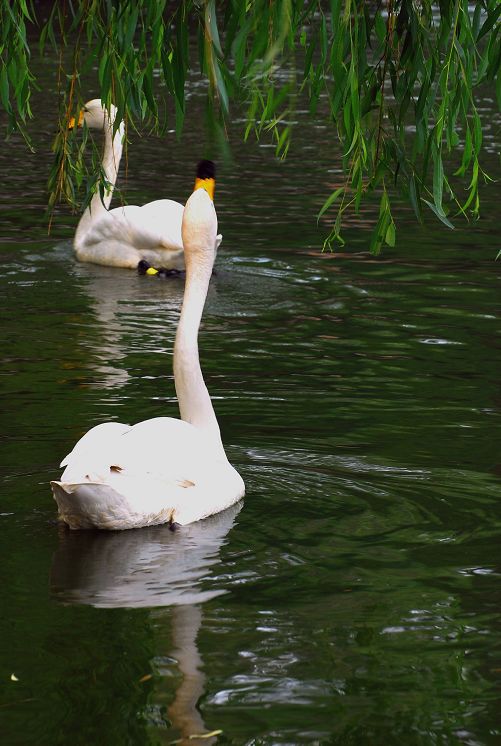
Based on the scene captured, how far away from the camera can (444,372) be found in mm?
10852

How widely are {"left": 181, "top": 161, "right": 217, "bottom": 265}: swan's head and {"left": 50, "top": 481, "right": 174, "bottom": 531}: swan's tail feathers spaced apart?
56.6 inches

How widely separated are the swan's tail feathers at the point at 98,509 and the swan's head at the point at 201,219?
1.44 meters

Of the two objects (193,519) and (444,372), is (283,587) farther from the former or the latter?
(444,372)

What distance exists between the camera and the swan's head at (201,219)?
7998 mm

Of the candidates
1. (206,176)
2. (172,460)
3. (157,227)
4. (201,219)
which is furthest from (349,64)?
(157,227)

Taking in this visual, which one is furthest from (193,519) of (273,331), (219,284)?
(219,284)

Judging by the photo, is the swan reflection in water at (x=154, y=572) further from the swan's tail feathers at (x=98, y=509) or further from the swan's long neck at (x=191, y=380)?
the swan's long neck at (x=191, y=380)

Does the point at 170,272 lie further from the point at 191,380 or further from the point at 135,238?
the point at 191,380

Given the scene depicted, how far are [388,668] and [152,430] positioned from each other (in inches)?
81.6

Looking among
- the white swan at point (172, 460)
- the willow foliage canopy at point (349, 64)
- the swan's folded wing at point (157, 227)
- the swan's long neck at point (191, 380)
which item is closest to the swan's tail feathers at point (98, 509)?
the white swan at point (172, 460)

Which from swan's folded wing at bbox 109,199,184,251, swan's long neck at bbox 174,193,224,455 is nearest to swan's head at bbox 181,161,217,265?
swan's long neck at bbox 174,193,224,455

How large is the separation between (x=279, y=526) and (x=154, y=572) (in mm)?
822

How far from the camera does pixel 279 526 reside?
7.47m

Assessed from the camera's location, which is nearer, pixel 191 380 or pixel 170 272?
pixel 191 380
